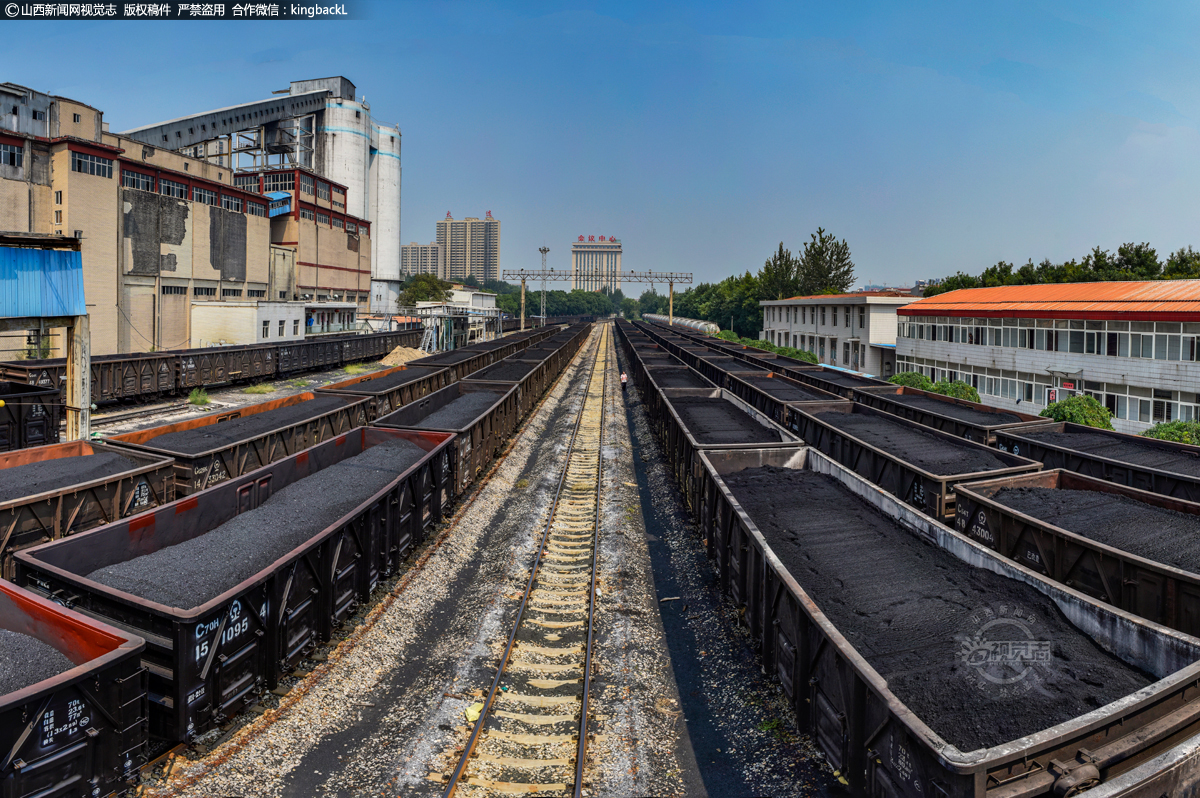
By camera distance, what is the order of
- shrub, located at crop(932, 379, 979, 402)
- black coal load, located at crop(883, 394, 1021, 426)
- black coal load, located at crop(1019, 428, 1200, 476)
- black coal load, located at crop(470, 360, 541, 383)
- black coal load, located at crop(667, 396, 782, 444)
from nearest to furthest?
black coal load, located at crop(1019, 428, 1200, 476), black coal load, located at crop(667, 396, 782, 444), black coal load, located at crop(883, 394, 1021, 426), black coal load, located at crop(470, 360, 541, 383), shrub, located at crop(932, 379, 979, 402)

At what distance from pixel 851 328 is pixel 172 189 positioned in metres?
50.9

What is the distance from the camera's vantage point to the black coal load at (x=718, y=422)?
51.8 ft

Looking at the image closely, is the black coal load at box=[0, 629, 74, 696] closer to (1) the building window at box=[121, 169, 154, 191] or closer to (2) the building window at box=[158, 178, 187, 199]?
(1) the building window at box=[121, 169, 154, 191]

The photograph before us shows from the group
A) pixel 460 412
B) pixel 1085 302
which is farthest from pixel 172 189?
pixel 1085 302

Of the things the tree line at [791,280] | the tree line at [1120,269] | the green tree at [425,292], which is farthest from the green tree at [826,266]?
the green tree at [425,292]

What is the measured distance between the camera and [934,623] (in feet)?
22.1

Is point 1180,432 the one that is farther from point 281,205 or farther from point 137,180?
point 281,205

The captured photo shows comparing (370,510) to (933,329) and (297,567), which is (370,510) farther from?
(933,329)

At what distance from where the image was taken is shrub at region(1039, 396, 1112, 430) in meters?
21.1

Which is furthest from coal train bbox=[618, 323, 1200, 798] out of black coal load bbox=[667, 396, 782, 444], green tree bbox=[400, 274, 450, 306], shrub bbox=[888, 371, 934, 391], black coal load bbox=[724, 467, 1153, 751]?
green tree bbox=[400, 274, 450, 306]

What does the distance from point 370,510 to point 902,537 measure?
747 cm

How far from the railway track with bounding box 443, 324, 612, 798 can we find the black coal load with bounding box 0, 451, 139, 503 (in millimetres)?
7890

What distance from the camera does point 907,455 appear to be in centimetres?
1427

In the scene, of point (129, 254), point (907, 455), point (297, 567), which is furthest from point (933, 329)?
point (129, 254)
